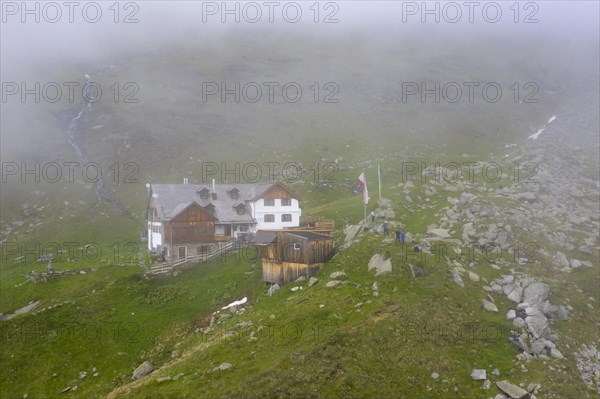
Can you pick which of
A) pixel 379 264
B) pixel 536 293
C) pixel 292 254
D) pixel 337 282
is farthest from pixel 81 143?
pixel 536 293

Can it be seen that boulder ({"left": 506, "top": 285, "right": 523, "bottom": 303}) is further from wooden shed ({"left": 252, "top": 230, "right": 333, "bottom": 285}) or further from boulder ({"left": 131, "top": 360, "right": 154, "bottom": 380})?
boulder ({"left": 131, "top": 360, "right": 154, "bottom": 380})

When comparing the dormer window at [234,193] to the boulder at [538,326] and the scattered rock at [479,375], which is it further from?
the scattered rock at [479,375]

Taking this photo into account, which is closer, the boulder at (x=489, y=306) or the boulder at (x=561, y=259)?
the boulder at (x=489, y=306)

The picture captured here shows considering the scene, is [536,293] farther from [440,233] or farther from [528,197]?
[528,197]

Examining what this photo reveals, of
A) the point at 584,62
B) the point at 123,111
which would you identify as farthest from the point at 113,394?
the point at 584,62

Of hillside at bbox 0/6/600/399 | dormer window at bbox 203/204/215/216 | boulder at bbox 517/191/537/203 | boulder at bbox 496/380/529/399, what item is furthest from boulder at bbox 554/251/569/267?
dormer window at bbox 203/204/215/216

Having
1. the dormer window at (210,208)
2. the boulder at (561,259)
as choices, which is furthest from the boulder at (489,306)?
the dormer window at (210,208)
